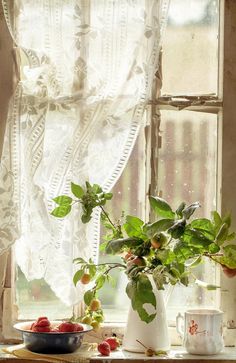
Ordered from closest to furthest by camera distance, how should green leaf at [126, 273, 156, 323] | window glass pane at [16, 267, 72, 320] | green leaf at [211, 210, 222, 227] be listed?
1. green leaf at [126, 273, 156, 323]
2. green leaf at [211, 210, 222, 227]
3. window glass pane at [16, 267, 72, 320]

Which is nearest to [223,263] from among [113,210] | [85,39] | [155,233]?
[155,233]

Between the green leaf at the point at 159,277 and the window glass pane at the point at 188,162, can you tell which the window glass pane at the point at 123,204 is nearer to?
the window glass pane at the point at 188,162

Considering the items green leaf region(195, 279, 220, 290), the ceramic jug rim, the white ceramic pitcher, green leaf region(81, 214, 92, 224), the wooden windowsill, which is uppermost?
green leaf region(81, 214, 92, 224)

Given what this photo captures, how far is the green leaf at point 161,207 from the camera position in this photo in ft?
8.34

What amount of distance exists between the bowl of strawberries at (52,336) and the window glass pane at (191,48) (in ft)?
2.68

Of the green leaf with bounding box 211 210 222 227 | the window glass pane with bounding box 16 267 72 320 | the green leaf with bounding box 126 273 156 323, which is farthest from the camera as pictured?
the window glass pane with bounding box 16 267 72 320

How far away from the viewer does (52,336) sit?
2447 mm

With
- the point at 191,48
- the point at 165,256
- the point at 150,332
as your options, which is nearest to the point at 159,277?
the point at 165,256

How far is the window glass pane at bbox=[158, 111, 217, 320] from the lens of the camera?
2.74 metres

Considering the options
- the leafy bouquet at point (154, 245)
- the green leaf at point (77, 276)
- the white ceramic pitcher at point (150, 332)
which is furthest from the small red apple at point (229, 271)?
the green leaf at point (77, 276)

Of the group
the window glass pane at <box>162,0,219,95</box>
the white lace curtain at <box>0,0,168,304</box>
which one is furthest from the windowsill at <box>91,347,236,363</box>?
the window glass pane at <box>162,0,219,95</box>

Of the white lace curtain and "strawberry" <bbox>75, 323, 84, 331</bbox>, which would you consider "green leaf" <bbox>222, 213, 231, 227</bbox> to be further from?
"strawberry" <bbox>75, 323, 84, 331</bbox>

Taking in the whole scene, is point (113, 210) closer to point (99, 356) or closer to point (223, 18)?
point (99, 356)

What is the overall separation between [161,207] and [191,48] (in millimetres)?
556
